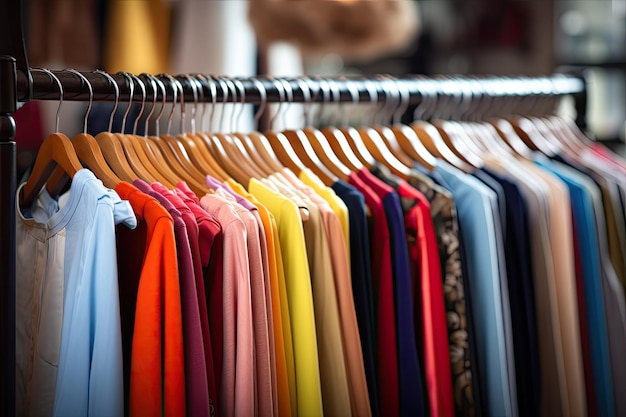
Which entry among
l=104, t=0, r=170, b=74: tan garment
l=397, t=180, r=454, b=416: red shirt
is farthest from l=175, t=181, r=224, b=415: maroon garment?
l=104, t=0, r=170, b=74: tan garment

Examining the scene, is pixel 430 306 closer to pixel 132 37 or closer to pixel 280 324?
pixel 280 324

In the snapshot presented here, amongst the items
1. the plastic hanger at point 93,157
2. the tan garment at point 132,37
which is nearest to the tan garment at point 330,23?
the tan garment at point 132,37

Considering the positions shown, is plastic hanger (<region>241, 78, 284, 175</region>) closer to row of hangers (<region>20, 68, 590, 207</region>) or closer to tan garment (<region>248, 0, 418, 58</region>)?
row of hangers (<region>20, 68, 590, 207</region>)

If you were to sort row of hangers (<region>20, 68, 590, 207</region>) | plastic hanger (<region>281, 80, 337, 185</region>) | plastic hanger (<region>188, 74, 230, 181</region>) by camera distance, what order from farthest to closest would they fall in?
plastic hanger (<region>281, 80, 337, 185</region>)
plastic hanger (<region>188, 74, 230, 181</region>)
row of hangers (<region>20, 68, 590, 207</region>)

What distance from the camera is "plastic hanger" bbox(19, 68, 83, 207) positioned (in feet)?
3.43

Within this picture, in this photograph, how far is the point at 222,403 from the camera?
1028 mm

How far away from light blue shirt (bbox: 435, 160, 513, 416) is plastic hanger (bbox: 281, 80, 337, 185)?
0.23m

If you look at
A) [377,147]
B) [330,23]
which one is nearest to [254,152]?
[377,147]

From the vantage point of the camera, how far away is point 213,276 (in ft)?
3.45

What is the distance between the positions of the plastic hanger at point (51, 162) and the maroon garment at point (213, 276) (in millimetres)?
148

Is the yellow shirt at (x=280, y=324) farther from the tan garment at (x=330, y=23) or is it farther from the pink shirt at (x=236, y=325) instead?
the tan garment at (x=330, y=23)

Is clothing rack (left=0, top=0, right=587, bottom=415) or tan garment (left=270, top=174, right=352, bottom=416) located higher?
clothing rack (left=0, top=0, right=587, bottom=415)

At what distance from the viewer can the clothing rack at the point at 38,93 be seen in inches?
35.0

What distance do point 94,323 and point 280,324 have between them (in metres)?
0.26
